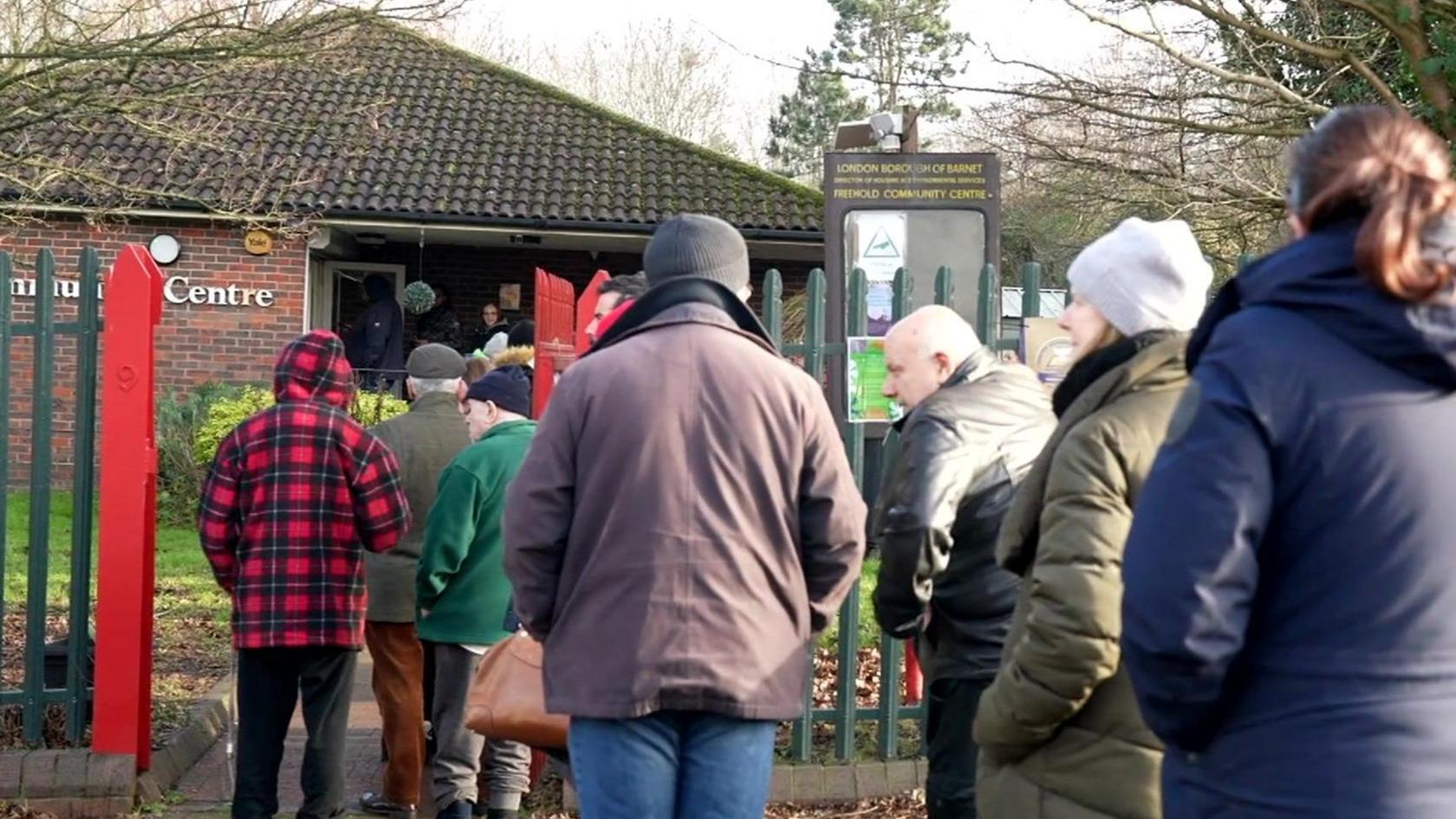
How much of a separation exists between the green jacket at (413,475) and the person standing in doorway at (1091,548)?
10.8 ft

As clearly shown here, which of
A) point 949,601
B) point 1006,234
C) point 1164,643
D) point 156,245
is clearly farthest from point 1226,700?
point 1006,234

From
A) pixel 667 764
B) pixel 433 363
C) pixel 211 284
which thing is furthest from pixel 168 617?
pixel 211 284

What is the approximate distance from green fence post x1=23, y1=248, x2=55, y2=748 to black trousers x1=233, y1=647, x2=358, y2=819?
1.00 meters

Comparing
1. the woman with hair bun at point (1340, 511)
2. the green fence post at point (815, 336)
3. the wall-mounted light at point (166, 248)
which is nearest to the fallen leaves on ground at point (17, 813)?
the green fence post at point (815, 336)

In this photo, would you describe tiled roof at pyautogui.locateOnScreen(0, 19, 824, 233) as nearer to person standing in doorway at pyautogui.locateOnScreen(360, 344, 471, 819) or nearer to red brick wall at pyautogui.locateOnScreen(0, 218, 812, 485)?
red brick wall at pyautogui.locateOnScreen(0, 218, 812, 485)

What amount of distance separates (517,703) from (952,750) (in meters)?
1.13

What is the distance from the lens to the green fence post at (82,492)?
5.80 meters

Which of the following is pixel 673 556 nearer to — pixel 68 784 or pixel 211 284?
pixel 68 784

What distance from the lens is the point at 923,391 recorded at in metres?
4.34

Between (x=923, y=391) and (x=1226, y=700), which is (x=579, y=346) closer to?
(x=923, y=391)

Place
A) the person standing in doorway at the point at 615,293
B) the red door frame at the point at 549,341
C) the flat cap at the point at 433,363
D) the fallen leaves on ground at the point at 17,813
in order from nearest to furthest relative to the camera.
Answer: the person standing in doorway at the point at 615,293, the fallen leaves on ground at the point at 17,813, the flat cap at the point at 433,363, the red door frame at the point at 549,341

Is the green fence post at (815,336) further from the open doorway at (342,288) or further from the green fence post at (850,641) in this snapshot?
the open doorway at (342,288)

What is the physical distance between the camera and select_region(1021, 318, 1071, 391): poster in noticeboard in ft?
19.1

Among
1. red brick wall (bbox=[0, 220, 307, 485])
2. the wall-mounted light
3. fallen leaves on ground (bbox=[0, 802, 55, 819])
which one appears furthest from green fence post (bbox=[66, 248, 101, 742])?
the wall-mounted light
